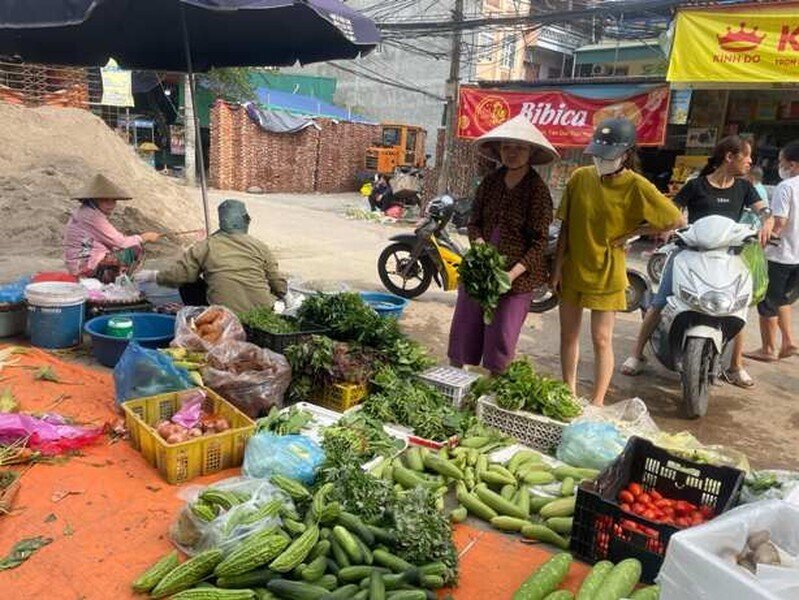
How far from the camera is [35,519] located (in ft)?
9.83

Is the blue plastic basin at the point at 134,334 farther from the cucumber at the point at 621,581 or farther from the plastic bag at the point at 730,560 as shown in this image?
the plastic bag at the point at 730,560

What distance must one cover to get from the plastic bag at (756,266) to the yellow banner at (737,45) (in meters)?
4.41

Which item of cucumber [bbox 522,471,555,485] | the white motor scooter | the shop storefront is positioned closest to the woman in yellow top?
the white motor scooter

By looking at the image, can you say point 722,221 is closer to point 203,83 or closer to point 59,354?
point 59,354

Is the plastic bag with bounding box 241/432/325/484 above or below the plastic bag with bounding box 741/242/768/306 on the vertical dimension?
below

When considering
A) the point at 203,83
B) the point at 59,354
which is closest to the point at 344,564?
the point at 59,354

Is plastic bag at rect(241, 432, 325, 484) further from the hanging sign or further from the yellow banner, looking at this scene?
the hanging sign

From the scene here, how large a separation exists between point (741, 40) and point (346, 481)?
8.65 m

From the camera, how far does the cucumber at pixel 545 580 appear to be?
100 inches

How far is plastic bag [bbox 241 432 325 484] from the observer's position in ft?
10.6

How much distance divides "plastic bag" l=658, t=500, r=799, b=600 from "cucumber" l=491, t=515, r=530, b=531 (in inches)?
44.7

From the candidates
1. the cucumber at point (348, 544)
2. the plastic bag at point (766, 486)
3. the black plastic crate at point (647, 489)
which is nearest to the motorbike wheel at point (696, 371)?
the plastic bag at point (766, 486)

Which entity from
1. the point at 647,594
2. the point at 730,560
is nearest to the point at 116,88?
the point at 647,594

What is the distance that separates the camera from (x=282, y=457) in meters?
3.27
